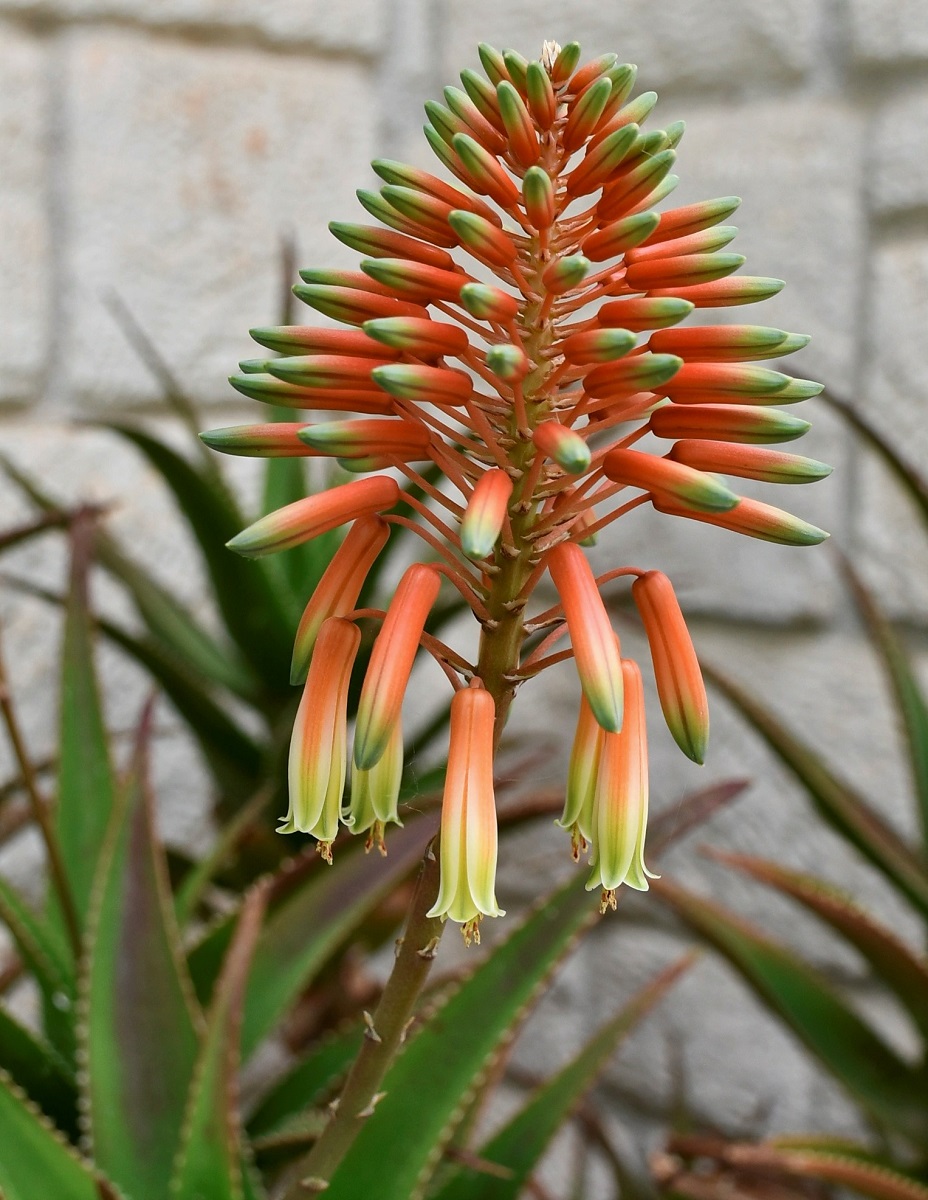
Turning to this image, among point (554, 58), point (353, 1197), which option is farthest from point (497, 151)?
point (353, 1197)

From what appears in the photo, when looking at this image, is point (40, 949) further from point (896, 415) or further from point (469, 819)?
point (896, 415)

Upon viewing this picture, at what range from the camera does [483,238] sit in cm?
32

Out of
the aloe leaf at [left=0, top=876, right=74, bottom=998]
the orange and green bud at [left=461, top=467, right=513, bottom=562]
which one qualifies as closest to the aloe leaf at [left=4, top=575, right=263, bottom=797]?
the aloe leaf at [left=0, top=876, right=74, bottom=998]

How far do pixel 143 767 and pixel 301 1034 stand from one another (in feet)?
1.42

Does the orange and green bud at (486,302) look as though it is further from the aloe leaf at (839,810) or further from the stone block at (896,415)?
the stone block at (896,415)

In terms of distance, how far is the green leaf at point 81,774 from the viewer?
2.42 ft

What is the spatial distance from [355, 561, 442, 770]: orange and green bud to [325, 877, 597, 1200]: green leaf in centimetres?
21

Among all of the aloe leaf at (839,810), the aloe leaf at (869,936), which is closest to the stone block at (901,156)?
the aloe leaf at (839,810)

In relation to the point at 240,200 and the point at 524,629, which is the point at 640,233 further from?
the point at 240,200

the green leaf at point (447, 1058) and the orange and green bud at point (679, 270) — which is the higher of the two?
the orange and green bud at point (679, 270)

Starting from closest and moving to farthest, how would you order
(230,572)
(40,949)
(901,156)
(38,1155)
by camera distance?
(38,1155) → (40,949) → (230,572) → (901,156)

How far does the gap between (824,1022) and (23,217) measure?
1089mm

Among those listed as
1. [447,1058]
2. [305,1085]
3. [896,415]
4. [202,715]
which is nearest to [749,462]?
[447,1058]

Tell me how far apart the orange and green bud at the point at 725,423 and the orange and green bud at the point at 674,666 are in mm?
47
